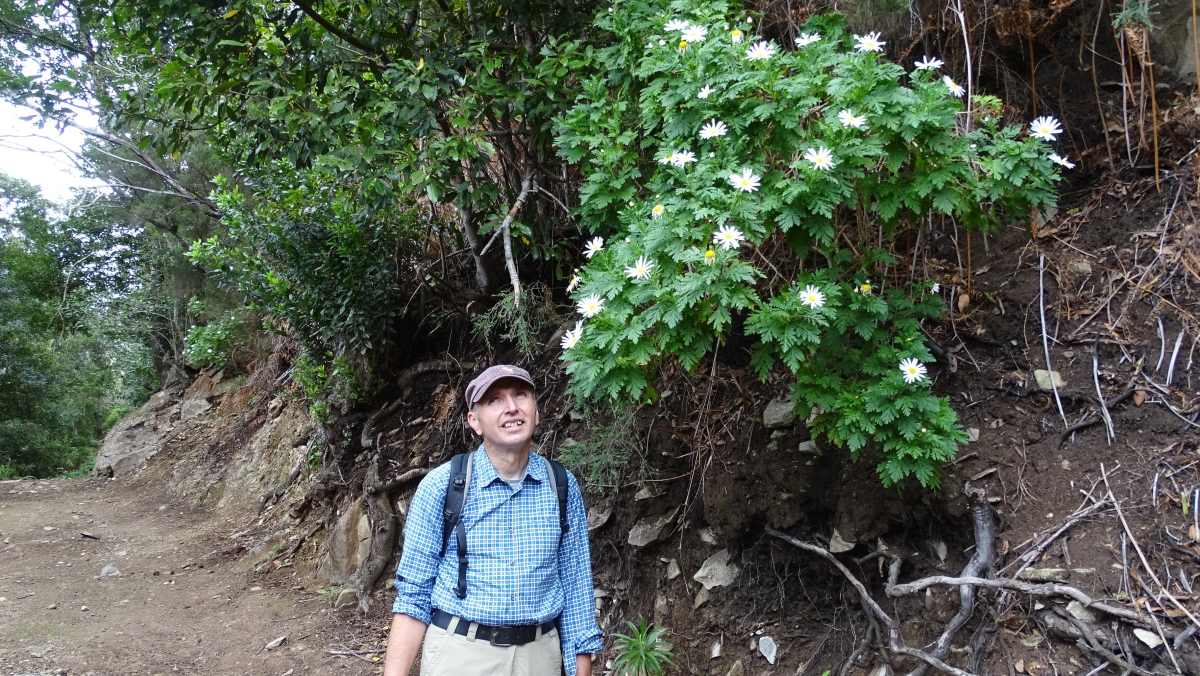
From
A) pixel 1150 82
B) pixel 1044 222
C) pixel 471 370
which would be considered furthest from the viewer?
pixel 471 370

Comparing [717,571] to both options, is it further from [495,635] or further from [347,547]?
[347,547]

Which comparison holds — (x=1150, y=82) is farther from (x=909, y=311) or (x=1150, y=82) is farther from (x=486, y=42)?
(x=486, y=42)

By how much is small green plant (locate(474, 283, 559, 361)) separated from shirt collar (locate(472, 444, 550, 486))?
2.51 meters

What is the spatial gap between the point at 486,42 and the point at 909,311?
9.81 ft

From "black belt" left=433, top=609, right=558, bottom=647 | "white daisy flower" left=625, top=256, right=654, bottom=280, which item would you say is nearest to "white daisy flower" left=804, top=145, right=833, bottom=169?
"white daisy flower" left=625, top=256, right=654, bottom=280

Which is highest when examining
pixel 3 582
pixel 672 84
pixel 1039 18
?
pixel 1039 18

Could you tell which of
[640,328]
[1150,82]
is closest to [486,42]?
[640,328]

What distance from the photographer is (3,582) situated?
6.79m

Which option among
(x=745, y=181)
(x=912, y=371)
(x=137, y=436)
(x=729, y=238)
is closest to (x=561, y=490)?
(x=729, y=238)

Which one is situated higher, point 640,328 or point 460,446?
point 640,328

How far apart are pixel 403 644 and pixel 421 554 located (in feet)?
0.87

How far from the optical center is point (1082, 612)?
267 centimetres

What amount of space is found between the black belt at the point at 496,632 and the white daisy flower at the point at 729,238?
4.40 ft

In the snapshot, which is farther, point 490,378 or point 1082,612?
point 1082,612
